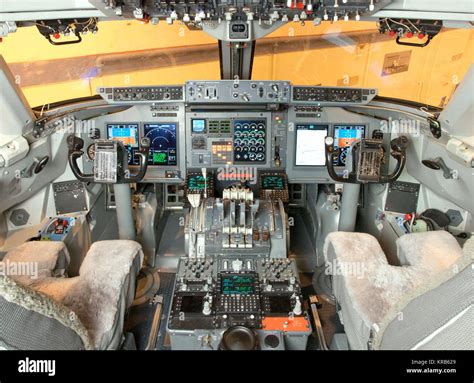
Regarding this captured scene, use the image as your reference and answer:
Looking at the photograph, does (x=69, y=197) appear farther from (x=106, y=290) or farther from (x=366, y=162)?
(x=366, y=162)

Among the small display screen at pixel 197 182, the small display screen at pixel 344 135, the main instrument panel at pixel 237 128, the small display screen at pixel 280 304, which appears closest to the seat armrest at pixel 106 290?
the small display screen at pixel 280 304

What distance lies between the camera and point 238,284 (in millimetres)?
2578

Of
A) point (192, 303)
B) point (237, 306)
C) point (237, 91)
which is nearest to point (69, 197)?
point (237, 91)

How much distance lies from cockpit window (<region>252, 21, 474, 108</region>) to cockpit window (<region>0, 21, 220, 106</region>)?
3.15 ft

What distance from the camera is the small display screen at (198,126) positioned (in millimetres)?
3525

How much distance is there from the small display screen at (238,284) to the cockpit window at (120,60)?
14.5 ft

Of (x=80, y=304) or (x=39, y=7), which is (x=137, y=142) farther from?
(x=80, y=304)

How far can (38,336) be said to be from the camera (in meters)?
1.31

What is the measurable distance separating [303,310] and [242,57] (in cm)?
207

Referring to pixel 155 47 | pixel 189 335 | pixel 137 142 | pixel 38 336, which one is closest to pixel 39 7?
pixel 137 142

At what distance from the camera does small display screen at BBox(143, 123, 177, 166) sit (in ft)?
11.6

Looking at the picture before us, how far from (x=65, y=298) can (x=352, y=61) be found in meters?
6.22

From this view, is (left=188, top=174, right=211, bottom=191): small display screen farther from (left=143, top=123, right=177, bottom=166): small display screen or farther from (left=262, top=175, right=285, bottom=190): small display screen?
(left=262, top=175, right=285, bottom=190): small display screen
